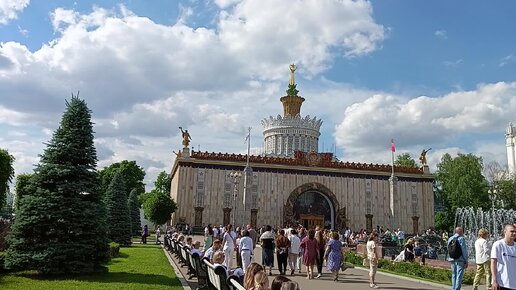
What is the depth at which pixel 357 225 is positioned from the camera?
2012 inches

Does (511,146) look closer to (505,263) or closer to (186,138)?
(186,138)

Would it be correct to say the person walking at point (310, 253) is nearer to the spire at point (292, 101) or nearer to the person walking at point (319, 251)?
the person walking at point (319, 251)

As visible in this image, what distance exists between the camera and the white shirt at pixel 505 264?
6746 mm

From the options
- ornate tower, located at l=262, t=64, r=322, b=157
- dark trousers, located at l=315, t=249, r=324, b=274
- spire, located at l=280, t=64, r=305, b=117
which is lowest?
dark trousers, located at l=315, t=249, r=324, b=274

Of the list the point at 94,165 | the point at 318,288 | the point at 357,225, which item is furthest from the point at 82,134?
the point at 357,225

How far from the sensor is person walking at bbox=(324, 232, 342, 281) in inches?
553

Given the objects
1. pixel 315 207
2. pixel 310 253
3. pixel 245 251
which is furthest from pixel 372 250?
pixel 315 207

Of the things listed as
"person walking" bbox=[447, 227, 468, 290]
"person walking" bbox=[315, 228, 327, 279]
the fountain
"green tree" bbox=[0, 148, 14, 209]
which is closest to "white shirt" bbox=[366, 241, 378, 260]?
"person walking" bbox=[315, 228, 327, 279]

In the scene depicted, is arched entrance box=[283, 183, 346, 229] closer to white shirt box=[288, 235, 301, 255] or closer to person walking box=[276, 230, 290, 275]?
white shirt box=[288, 235, 301, 255]

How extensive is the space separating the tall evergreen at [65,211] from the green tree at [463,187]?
5601cm

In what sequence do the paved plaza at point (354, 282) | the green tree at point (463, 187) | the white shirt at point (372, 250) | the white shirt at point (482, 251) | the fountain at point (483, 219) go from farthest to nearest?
the green tree at point (463, 187), the fountain at point (483, 219), the white shirt at point (372, 250), the paved plaza at point (354, 282), the white shirt at point (482, 251)

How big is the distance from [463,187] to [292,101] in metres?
25.7

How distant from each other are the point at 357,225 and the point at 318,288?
4020 centimetres

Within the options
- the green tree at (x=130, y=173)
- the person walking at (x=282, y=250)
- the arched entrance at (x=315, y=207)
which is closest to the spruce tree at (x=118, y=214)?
the person walking at (x=282, y=250)
